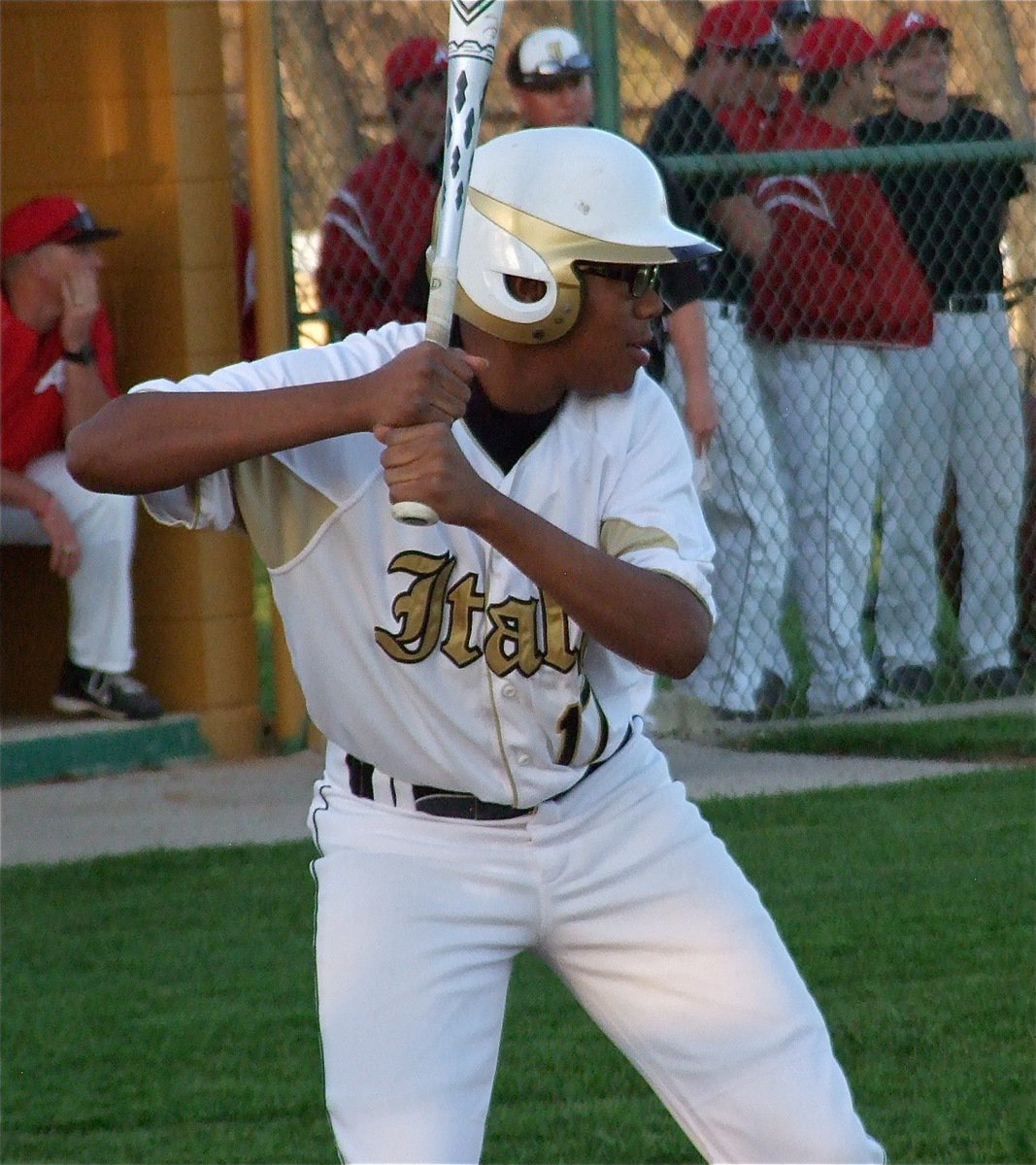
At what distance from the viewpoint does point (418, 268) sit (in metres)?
6.32

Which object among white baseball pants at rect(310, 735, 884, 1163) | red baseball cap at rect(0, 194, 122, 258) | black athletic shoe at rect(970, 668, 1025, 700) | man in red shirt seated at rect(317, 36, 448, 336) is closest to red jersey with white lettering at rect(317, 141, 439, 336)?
man in red shirt seated at rect(317, 36, 448, 336)

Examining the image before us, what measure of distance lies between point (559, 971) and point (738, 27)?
189 inches

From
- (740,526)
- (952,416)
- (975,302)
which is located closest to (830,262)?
(975,302)

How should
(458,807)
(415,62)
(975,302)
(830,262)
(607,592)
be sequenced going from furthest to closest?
(975,302) < (830,262) < (415,62) < (458,807) < (607,592)

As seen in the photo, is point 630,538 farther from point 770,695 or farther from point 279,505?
point 770,695

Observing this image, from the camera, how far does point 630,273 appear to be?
2727 mm

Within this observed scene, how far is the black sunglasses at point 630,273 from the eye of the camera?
269 cm

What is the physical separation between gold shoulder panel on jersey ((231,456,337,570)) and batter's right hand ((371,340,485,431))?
0.93ft

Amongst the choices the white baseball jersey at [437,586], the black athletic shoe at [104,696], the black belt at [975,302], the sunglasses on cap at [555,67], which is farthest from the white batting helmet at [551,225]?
the black belt at [975,302]

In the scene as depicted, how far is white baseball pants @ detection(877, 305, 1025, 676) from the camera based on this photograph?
761 cm

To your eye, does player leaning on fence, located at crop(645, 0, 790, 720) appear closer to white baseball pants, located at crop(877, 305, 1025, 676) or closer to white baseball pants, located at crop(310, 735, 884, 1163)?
white baseball pants, located at crop(877, 305, 1025, 676)

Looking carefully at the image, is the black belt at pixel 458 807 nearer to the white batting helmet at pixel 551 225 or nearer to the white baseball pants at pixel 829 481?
the white batting helmet at pixel 551 225

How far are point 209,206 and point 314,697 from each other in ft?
14.8

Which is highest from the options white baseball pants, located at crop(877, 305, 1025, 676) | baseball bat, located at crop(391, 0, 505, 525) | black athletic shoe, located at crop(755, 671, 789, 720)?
baseball bat, located at crop(391, 0, 505, 525)
